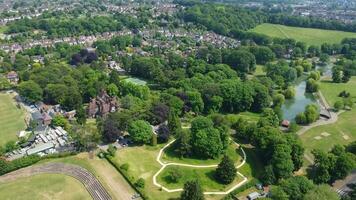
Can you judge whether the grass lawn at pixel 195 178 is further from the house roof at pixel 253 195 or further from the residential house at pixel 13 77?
the residential house at pixel 13 77

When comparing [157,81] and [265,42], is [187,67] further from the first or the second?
[265,42]

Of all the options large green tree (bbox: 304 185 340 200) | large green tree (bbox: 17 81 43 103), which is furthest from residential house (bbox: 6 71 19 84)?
large green tree (bbox: 304 185 340 200)

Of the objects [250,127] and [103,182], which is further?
[250,127]

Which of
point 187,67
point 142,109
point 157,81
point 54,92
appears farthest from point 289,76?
point 54,92

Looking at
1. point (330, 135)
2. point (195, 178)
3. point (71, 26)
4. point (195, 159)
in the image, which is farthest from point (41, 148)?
point (71, 26)

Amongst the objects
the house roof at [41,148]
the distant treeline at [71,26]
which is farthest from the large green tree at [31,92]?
the distant treeline at [71,26]

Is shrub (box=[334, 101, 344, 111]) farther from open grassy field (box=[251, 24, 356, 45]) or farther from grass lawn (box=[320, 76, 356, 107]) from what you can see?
open grassy field (box=[251, 24, 356, 45])
